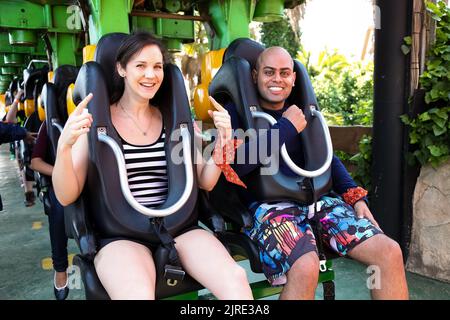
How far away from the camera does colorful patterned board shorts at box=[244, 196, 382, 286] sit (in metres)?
1.81

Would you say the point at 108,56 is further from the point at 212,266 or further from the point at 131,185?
the point at 212,266

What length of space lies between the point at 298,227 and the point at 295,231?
5 cm

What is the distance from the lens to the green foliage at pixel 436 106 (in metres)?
2.76

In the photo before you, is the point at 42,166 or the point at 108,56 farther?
the point at 42,166

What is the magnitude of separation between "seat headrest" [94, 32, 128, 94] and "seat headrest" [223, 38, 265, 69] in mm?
639

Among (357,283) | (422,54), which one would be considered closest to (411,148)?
(422,54)

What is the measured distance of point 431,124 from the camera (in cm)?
281

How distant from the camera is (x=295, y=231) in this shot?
1.87 m

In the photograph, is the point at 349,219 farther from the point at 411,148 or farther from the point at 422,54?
the point at 422,54

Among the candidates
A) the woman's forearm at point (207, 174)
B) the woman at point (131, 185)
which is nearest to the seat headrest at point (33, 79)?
the woman at point (131, 185)

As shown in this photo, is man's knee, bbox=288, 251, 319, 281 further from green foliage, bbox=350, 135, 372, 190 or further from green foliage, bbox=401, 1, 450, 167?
green foliage, bbox=350, 135, 372, 190

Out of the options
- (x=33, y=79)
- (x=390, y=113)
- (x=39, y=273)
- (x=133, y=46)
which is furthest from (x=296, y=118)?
(x=33, y=79)

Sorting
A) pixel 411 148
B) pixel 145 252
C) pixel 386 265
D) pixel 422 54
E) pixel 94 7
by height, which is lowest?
pixel 386 265

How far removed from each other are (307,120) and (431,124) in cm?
110
